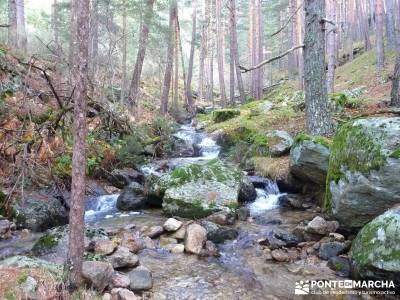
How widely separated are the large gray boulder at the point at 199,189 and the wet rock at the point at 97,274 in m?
3.53

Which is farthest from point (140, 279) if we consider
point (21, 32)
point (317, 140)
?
point (21, 32)

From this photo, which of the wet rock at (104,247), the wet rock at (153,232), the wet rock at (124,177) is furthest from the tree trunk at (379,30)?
the wet rock at (104,247)

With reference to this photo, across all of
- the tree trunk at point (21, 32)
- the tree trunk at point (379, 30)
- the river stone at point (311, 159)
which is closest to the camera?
the river stone at point (311, 159)

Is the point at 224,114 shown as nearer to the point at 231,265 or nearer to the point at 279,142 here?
the point at 279,142

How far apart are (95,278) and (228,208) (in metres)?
4.14

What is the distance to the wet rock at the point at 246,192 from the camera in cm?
957

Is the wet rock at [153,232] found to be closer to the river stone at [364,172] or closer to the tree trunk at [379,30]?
the river stone at [364,172]

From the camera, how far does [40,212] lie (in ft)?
27.5

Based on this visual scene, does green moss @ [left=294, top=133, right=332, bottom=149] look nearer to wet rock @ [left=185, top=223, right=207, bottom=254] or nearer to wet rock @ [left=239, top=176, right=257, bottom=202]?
wet rock @ [left=239, top=176, right=257, bottom=202]

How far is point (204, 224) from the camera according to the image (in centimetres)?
764

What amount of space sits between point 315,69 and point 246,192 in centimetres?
334

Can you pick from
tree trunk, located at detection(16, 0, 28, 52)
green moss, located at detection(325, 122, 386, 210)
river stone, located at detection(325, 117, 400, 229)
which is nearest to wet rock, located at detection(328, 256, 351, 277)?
river stone, located at detection(325, 117, 400, 229)

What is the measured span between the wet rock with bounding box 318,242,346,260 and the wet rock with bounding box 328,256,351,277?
6.4 inches

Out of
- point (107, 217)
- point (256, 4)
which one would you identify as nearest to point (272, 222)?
point (107, 217)
